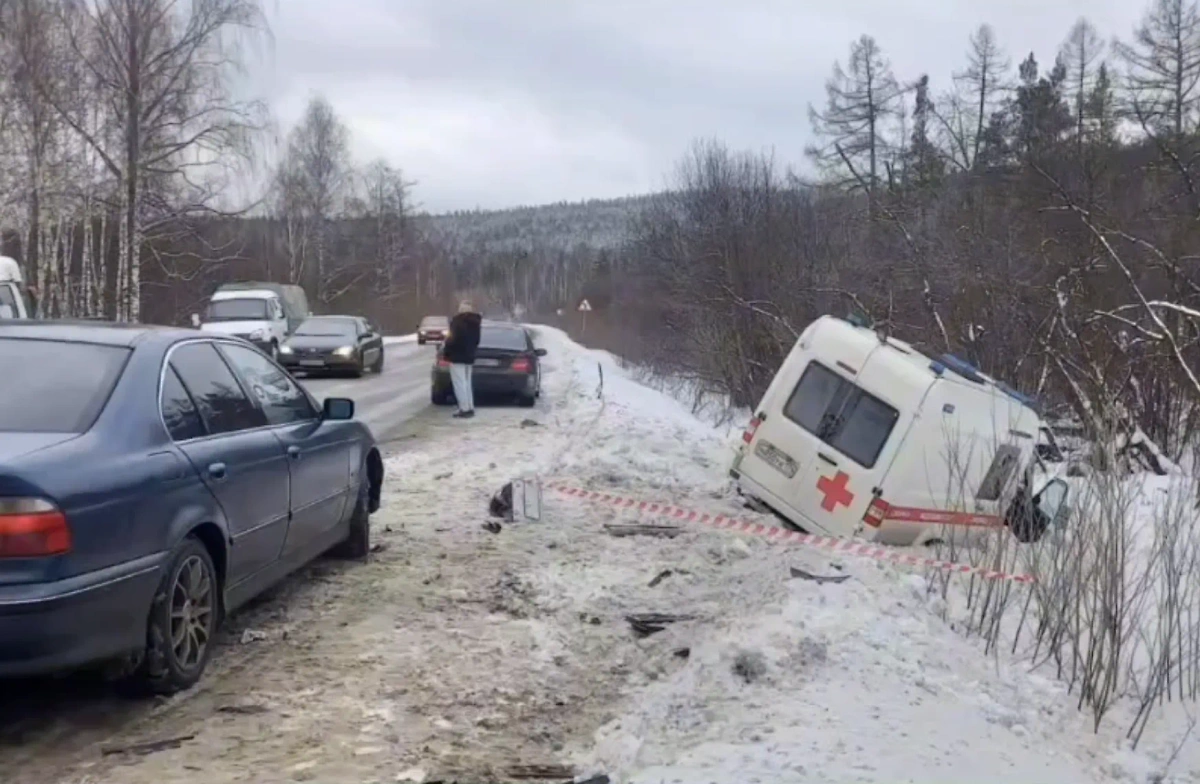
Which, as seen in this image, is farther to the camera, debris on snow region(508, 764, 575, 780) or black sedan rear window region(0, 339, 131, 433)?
black sedan rear window region(0, 339, 131, 433)

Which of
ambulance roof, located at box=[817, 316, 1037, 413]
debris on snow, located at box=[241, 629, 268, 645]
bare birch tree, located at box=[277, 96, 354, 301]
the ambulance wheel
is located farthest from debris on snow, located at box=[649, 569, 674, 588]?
bare birch tree, located at box=[277, 96, 354, 301]

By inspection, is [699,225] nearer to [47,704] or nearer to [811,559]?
[811,559]

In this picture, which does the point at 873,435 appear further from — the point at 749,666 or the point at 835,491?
the point at 749,666

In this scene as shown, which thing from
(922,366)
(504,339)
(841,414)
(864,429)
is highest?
(922,366)

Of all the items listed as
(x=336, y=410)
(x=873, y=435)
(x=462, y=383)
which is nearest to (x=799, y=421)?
(x=873, y=435)

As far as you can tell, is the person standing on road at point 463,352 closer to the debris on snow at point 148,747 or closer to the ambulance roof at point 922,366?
the ambulance roof at point 922,366

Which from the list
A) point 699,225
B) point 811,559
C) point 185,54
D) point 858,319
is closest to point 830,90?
point 699,225

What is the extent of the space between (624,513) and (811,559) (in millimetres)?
2504

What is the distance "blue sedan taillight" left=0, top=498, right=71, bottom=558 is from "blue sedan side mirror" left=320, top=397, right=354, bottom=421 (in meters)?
3.14

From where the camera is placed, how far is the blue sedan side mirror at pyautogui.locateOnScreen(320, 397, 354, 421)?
287 inches

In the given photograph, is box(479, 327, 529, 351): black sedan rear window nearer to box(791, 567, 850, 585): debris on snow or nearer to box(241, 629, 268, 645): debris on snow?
box(791, 567, 850, 585): debris on snow

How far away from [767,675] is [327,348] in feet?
74.0

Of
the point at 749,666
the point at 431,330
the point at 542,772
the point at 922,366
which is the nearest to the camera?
the point at 542,772

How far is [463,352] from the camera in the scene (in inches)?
719
